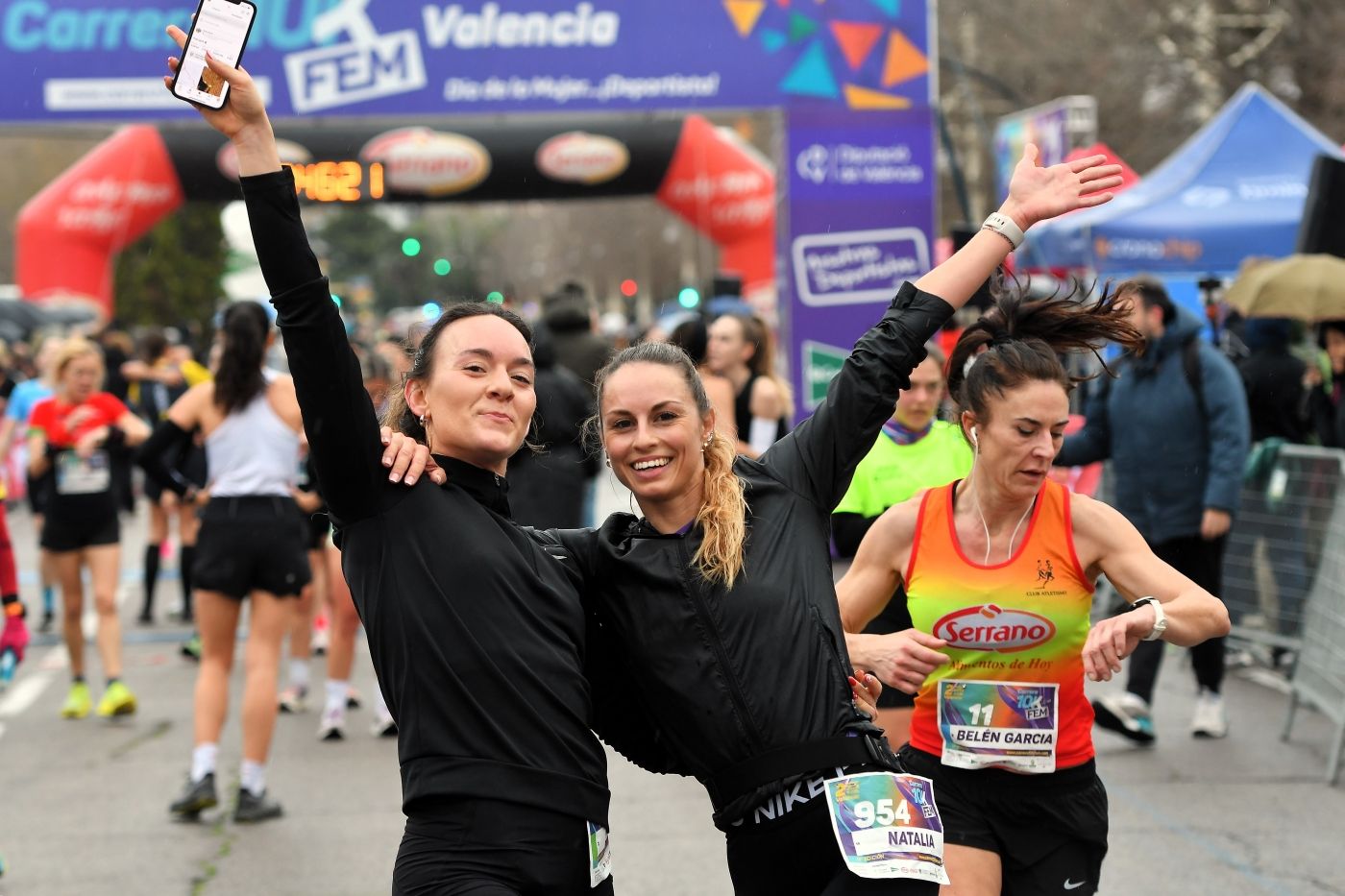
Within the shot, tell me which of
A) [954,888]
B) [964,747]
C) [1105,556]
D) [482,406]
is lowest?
[954,888]

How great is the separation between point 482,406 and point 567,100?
32.8ft

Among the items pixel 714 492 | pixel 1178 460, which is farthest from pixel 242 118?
pixel 1178 460

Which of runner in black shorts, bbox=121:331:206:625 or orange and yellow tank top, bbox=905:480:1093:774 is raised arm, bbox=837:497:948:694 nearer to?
orange and yellow tank top, bbox=905:480:1093:774

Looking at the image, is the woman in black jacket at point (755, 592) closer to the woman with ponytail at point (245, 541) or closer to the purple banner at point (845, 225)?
the woman with ponytail at point (245, 541)

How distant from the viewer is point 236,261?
4981cm

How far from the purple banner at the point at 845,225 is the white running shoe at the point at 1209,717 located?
4.57m

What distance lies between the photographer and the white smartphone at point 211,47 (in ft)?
8.85

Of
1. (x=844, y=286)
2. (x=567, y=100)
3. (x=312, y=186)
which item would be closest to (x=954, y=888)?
(x=312, y=186)

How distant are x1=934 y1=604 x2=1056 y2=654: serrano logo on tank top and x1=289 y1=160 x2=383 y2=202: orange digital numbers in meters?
7.09

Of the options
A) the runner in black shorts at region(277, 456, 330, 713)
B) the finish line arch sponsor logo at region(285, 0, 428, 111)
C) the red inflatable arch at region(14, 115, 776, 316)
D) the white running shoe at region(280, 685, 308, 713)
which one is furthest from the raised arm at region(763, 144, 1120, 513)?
the red inflatable arch at region(14, 115, 776, 316)

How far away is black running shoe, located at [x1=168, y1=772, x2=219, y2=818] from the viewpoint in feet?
22.8

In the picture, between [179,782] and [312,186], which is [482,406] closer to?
[179,782]

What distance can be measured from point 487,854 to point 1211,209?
12.8 metres

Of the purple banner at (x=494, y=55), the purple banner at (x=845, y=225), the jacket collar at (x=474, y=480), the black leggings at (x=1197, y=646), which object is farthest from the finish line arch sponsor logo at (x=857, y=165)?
the jacket collar at (x=474, y=480)
